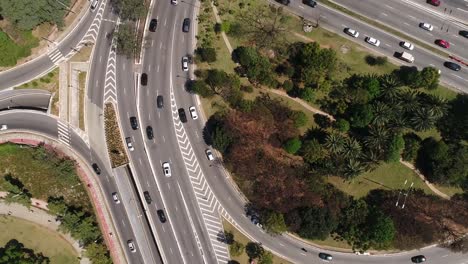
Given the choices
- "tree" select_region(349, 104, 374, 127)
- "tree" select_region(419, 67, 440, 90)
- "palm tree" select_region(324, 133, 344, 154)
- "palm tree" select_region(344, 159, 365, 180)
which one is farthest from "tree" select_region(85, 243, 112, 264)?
"tree" select_region(419, 67, 440, 90)

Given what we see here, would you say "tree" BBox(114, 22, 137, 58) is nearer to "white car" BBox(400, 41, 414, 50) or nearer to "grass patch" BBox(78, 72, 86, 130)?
"grass patch" BBox(78, 72, 86, 130)

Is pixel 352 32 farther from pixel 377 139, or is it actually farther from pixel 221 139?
pixel 221 139

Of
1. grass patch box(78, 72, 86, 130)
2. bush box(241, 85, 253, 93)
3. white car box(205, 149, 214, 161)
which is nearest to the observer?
bush box(241, 85, 253, 93)

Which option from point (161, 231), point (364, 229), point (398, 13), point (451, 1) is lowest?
point (161, 231)

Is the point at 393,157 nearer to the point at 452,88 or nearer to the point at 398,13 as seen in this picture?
the point at 452,88

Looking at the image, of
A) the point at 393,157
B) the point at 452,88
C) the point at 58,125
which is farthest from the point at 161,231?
the point at 452,88

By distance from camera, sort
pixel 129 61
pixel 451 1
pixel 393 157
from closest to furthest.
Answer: pixel 393 157
pixel 451 1
pixel 129 61
